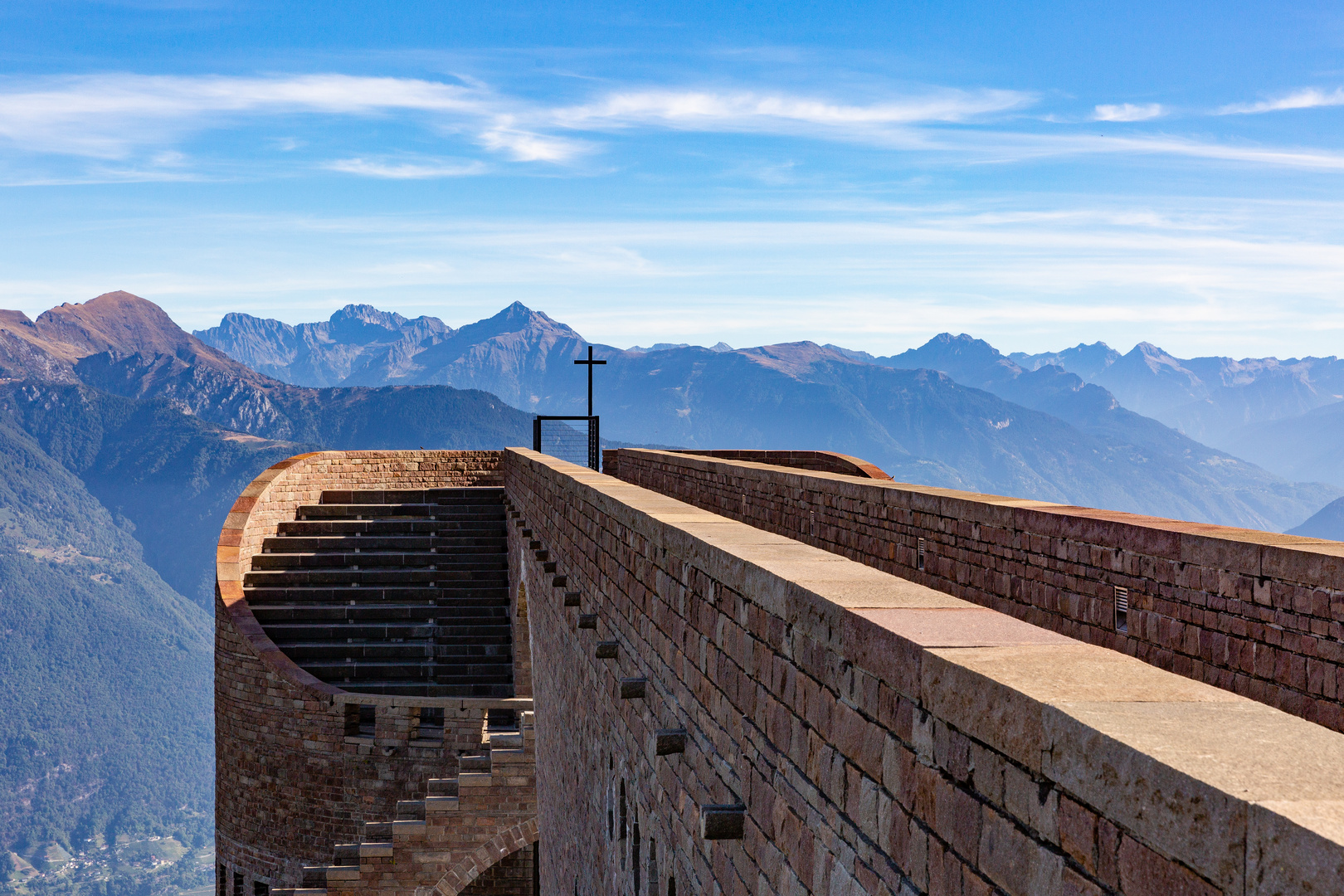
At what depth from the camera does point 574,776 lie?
7.68 m

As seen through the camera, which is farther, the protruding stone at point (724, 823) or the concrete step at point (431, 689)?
the concrete step at point (431, 689)

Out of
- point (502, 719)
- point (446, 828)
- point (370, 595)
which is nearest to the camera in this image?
point (446, 828)

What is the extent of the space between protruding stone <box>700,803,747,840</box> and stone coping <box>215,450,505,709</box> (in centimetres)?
1142

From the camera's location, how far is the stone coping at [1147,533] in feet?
17.3

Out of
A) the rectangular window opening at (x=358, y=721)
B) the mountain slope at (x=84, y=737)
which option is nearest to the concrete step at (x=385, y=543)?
the rectangular window opening at (x=358, y=721)

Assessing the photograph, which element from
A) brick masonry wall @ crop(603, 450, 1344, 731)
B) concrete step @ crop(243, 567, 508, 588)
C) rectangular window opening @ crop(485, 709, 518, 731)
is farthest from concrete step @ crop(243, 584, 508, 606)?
brick masonry wall @ crop(603, 450, 1344, 731)

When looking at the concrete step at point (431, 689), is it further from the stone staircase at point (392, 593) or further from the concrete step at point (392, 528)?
the concrete step at point (392, 528)

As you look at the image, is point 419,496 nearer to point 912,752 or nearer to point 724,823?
point 724,823

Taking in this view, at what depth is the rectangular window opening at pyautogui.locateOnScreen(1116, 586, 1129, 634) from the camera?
6.39 metres

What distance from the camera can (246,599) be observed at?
680 inches

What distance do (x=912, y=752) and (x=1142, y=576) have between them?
428cm

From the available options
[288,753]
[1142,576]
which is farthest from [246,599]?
[1142,576]

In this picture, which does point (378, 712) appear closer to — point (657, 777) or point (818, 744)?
point (657, 777)

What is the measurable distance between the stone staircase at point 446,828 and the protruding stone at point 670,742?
886 cm
